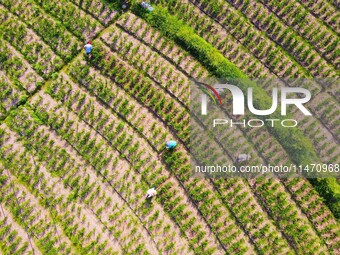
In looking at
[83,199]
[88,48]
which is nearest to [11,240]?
[83,199]

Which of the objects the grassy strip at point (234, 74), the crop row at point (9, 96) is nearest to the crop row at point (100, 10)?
the grassy strip at point (234, 74)

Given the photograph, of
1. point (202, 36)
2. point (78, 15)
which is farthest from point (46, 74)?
point (202, 36)

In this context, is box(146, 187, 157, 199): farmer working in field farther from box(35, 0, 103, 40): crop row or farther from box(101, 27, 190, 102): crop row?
box(35, 0, 103, 40): crop row

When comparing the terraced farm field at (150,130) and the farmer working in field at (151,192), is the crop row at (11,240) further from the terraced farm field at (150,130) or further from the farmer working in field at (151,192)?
the farmer working in field at (151,192)

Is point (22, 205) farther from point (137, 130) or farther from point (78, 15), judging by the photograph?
point (78, 15)

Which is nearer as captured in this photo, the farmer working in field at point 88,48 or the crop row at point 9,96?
the crop row at point 9,96

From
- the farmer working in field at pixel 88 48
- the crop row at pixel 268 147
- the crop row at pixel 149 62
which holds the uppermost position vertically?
the farmer working in field at pixel 88 48

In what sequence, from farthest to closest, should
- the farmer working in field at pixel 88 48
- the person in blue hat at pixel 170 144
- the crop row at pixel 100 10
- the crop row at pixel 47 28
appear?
1. the crop row at pixel 100 10
2. the crop row at pixel 47 28
3. the farmer working in field at pixel 88 48
4. the person in blue hat at pixel 170 144
